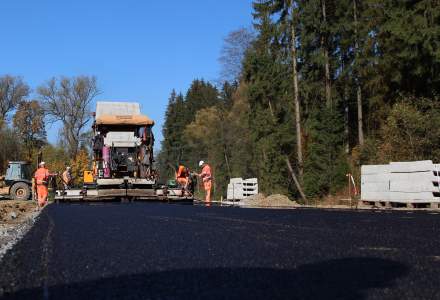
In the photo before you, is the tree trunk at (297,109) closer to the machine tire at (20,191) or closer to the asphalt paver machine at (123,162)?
the asphalt paver machine at (123,162)

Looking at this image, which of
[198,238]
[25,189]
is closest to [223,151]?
[25,189]

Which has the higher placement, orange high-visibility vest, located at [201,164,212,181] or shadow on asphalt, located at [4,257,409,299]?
orange high-visibility vest, located at [201,164,212,181]

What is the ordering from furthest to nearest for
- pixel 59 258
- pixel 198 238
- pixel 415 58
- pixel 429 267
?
pixel 415 58 < pixel 198 238 < pixel 59 258 < pixel 429 267

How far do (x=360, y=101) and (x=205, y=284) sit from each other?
35022mm

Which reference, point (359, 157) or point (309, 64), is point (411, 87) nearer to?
point (359, 157)

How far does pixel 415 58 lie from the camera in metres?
26.9

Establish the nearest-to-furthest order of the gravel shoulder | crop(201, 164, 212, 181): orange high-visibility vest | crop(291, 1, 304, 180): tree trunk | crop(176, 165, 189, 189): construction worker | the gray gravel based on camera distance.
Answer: the gray gravel, the gravel shoulder, crop(201, 164, 212, 181): orange high-visibility vest, crop(176, 165, 189, 189): construction worker, crop(291, 1, 304, 180): tree trunk

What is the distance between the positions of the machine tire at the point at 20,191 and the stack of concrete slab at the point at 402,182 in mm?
20900

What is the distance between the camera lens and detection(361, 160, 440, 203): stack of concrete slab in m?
17.2

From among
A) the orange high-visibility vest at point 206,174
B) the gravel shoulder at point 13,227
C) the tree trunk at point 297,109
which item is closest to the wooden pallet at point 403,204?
the orange high-visibility vest at point 206,174

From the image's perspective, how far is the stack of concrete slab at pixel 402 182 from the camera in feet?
56.5

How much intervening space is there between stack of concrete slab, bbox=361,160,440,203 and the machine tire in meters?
20.9

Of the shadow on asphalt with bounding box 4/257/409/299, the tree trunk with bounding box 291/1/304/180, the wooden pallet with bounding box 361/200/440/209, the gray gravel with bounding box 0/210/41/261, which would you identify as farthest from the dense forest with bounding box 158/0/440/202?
the shadow on asphalt with bounding box 4/257/409/299

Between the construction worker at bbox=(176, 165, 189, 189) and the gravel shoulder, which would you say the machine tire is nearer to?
the construction worker at bbox=(176, 165, 189, 189)
